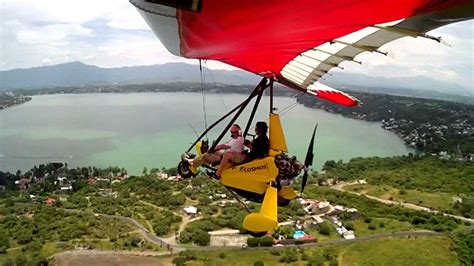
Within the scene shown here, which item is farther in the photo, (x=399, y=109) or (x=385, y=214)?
(x=399, y=109)

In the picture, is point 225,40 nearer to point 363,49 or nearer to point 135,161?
point 363,49

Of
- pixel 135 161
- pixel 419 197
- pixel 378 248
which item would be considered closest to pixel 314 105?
pixel 135 161

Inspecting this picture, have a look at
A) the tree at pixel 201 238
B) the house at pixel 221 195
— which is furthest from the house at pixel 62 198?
the tree at pixel 201 238

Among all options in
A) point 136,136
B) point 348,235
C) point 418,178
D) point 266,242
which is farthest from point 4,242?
point 136,136

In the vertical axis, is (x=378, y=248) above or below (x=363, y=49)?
below

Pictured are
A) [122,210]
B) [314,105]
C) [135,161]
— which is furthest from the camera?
Result: [314,105]

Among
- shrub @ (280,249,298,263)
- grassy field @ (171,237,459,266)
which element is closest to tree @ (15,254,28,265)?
grassy field @ (171,237,459,266)

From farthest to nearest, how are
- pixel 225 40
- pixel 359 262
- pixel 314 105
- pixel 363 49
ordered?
pixel 314 105 < pixel 359 262 < pixel 363 49 < pixel 225 40

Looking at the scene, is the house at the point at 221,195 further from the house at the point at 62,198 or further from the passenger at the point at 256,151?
the passenger at the point at 256,151
